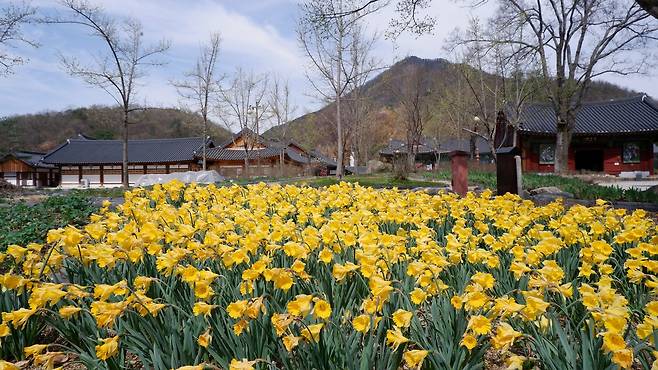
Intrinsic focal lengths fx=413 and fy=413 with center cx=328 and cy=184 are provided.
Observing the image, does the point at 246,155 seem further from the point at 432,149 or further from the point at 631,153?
the point at 631,153

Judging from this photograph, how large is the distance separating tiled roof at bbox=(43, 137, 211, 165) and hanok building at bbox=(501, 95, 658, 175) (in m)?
28.3

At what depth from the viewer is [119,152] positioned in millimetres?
39812

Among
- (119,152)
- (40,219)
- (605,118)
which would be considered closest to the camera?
(40,219)

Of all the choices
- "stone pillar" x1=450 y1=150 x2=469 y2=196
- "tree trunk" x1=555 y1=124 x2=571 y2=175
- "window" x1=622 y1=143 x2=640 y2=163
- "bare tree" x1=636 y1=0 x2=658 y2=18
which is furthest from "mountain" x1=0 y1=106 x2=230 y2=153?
"bare tree" x1=636 y1=0 x2=658 y2=18

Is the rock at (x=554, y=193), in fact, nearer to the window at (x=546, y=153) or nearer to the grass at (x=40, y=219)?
the grass at (x=40, y=219)

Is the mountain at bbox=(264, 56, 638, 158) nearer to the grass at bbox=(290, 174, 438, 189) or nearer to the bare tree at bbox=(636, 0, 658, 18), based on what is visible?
the grass at bbox=(290, 174, 438, 189)

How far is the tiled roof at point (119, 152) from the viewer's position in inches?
1499

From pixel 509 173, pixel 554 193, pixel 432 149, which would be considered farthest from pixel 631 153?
pixel 509 173

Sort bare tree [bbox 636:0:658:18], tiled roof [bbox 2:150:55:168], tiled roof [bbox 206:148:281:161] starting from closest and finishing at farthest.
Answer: bare tree [bbox 636:0:658:18] → tiled roof [bbox 206:148:281:161] → tiled roof [bbox 2:150:55:168]

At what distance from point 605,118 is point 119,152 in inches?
1639

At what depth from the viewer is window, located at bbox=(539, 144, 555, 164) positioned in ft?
96.1

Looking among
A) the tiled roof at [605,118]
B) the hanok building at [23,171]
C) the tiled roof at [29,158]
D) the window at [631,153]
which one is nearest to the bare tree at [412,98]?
the tiled roof at [605,118]

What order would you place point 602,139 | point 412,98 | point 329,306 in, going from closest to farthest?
point 329,306 < point 412,98 < point 602,139

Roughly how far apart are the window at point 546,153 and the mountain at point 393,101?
4444 millimetres
